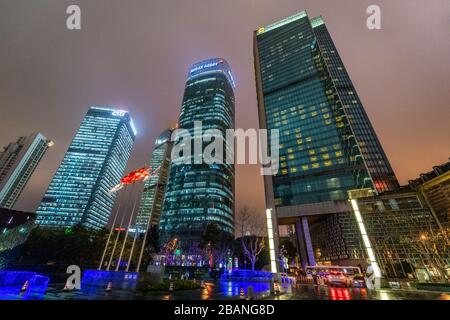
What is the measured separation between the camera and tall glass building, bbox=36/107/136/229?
153 meters

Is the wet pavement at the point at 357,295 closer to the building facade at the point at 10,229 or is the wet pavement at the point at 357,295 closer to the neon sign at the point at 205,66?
the building facade at the point at 10,229

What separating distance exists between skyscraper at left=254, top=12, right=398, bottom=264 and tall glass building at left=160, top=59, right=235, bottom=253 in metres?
42.9

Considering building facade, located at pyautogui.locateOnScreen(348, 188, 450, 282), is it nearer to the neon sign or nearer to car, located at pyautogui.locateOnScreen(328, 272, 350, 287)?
car, located at pyautogui.locateOnScreen(328, 272, 350, 287)

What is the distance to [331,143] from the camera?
245 feet

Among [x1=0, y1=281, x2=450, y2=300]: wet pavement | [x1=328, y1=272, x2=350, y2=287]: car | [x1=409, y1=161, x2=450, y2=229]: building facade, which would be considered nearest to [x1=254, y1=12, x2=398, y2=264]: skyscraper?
[x1=409, y1=161, x2=450, y2=229]: building facade

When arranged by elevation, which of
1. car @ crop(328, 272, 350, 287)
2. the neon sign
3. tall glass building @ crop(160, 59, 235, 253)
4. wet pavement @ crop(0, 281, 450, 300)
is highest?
the neon sign

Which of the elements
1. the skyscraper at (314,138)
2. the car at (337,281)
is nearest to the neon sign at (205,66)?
the skyscraper at (314,138)

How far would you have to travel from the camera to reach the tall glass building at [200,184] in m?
106

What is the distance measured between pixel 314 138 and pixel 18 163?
201 metres

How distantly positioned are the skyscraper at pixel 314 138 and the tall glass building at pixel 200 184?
42889mm
